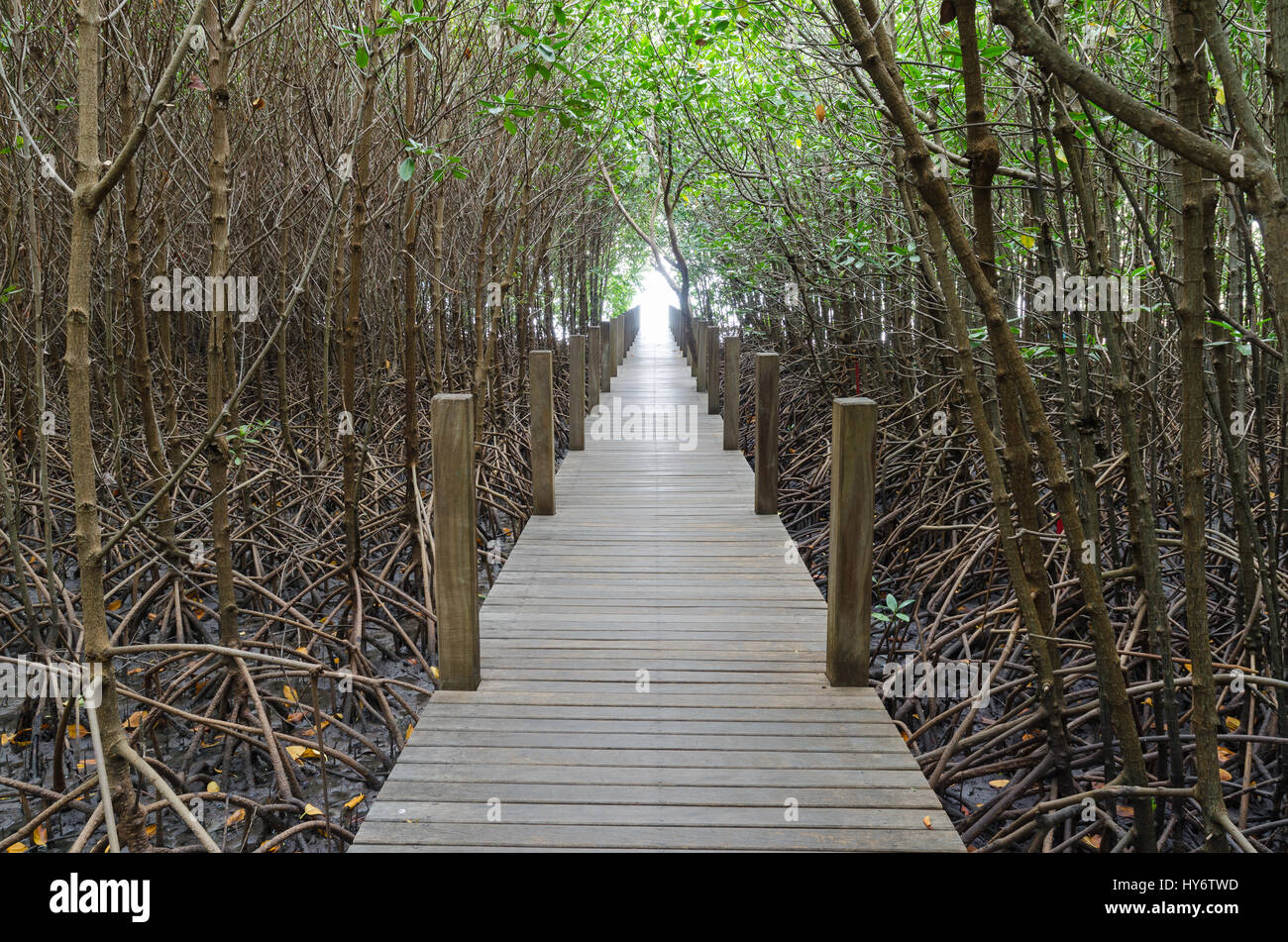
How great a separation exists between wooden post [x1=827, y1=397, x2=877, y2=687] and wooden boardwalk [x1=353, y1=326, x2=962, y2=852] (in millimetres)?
264

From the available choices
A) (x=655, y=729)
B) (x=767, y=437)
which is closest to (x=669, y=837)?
(x=655, y=729)

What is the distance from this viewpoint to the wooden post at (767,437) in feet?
19.9

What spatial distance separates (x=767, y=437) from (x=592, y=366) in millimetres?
5007

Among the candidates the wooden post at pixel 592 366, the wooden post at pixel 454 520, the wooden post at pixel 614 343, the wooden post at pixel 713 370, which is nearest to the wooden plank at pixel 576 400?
the wooden post at pixel 592 366

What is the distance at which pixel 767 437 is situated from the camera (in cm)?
607

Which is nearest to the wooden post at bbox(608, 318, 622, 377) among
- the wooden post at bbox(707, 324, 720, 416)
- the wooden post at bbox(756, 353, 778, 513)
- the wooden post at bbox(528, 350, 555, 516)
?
the wooden post at bbox(707, 324, 720, 416)

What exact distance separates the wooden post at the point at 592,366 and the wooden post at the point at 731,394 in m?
2.39

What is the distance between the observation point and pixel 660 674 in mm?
3697

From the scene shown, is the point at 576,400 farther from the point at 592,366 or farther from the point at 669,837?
the point at 669,837

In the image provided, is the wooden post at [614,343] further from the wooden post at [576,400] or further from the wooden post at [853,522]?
the wooden post at [853,522]

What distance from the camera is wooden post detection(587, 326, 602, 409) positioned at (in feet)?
35.1

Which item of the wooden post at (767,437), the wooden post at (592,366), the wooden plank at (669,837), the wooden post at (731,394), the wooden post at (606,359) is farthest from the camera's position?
the wooden post at (606,359)
